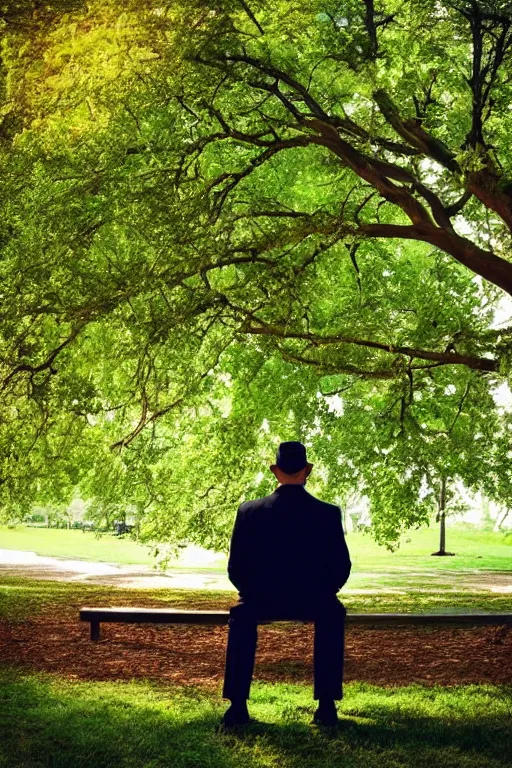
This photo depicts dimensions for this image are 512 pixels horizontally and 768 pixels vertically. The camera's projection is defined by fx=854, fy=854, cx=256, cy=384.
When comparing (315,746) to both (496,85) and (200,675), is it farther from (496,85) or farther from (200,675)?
(496,85)

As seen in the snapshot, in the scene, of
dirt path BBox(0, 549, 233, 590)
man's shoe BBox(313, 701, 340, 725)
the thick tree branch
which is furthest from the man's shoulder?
dirt path BBox(0, 549, 233, 590)

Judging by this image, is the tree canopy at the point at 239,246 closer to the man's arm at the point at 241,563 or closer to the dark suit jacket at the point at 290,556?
the dark suit jacket at the point at 290,556

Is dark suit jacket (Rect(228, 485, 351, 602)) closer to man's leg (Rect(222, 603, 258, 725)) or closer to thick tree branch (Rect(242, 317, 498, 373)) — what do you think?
man's leg (Rect(222, 603, 258, 725))

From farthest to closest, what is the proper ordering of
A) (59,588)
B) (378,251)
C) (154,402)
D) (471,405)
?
(59,588), (378,251), (471,405), (154,402)

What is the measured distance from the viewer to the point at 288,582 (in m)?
5.41

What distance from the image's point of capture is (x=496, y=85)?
956 cm

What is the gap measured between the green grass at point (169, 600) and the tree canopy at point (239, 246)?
1.57 metres

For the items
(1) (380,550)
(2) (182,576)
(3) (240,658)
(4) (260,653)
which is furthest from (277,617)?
(1) (380,550)

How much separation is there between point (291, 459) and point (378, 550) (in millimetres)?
43407

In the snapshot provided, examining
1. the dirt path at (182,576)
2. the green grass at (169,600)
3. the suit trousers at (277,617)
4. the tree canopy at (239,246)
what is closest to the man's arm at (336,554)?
the suit trousers at (277,617)

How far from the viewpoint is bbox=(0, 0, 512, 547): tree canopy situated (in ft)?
27.4

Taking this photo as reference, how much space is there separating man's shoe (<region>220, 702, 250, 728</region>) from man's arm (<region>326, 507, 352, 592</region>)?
982 mm

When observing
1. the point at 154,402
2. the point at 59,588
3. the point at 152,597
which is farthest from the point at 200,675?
the point at 59,588

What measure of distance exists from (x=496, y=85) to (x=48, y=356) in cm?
618
